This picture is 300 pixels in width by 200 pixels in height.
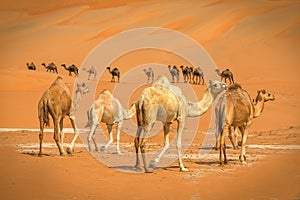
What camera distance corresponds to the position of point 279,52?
45594 millimetres

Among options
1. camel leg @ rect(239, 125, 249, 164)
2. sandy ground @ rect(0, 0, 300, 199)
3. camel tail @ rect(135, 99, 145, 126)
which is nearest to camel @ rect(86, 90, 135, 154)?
sandy ground @ rect(0, 0, 300, 199)

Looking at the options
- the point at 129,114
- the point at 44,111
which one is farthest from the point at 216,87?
the point at 44,111

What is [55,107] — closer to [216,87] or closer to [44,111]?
[44,111]

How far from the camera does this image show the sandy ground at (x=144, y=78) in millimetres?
9156

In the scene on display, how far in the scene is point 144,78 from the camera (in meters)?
39.8

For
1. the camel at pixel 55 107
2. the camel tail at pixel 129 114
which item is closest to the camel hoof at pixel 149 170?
the camel at pixel 55 107

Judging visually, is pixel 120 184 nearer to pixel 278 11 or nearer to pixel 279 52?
pixel 279 52

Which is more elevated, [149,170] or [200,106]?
[200,106]

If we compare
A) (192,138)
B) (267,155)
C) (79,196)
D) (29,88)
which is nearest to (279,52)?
(29,88)

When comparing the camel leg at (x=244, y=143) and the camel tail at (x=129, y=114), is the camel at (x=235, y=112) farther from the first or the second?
the camel tail at (x=129, y=114)

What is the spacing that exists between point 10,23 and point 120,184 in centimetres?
5278

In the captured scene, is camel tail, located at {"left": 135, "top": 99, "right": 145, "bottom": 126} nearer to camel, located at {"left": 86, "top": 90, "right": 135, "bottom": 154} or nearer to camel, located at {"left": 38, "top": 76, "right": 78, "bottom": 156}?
camel, located at {"left": 38, "top": 76, "right": 78, "bottom": 156}

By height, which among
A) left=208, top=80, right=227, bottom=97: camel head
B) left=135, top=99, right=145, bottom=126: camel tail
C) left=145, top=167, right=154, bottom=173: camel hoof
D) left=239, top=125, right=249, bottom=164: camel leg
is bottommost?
left=145, top=167, right=154, bottom=173: camel hoof

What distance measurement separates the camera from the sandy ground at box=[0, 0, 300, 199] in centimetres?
916
